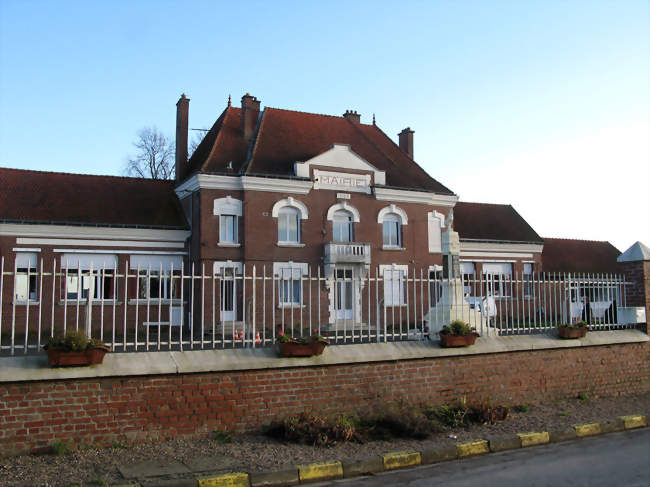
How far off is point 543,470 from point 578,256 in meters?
32.6

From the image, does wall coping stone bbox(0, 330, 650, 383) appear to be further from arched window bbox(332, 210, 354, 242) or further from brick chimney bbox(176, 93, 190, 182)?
brick chimney bbox(176, 93, 190, 182)

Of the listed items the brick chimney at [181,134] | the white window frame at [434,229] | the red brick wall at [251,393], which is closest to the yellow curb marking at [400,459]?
the red brick wall at [251,393]

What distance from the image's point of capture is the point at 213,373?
8.20 meters

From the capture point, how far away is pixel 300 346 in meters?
8.71

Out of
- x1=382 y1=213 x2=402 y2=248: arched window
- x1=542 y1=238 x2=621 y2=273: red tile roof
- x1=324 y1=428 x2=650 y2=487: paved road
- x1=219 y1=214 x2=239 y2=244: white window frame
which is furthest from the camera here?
x1=542 y1=238 x2=621 y2=273: red tile roof

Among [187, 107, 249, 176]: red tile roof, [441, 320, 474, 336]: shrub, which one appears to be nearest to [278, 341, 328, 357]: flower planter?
[441, 320, 474, 336]: shrub

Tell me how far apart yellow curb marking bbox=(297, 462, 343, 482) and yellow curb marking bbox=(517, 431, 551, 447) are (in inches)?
122

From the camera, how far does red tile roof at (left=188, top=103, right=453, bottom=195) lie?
85.2ft

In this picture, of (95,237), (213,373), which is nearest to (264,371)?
(213,373)

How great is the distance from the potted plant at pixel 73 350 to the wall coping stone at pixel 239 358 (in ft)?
0.35

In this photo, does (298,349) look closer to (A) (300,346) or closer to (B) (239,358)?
(A) (300,346)

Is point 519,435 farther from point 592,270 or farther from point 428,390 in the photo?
point 592,270


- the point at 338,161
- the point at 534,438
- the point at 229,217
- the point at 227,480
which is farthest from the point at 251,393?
the point at 338,161

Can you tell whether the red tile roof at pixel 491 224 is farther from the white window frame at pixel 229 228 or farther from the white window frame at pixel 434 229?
the white window frame at pixel 229 228
